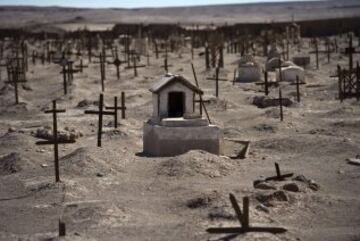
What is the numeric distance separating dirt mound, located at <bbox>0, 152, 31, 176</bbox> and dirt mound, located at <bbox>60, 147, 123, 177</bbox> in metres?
1.02

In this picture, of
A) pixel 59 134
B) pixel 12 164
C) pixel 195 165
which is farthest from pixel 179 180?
pixel 59 134

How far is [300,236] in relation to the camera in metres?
11.2

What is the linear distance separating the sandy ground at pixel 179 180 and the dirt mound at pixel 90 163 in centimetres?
3

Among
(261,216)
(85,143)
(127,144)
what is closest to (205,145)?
(127,144)

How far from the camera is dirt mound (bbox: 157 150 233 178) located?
50.9 feet

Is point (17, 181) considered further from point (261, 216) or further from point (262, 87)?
point (262, 87)

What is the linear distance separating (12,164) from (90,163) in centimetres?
226

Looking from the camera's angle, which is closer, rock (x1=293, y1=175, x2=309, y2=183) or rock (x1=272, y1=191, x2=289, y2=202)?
rock (x1=272, y1=191, x2=289, y2=202)

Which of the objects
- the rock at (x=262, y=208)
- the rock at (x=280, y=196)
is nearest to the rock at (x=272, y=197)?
the rock at (x=280, y=196)

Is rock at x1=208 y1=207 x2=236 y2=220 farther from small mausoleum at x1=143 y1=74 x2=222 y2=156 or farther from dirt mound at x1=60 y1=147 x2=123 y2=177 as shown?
small mausoleum at x1=143 y1=74 x2=222 y2=156

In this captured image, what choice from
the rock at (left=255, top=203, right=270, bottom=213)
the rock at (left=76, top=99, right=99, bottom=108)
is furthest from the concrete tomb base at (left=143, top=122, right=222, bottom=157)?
the rock at (left=76, top=99, right=99, bottom=108)

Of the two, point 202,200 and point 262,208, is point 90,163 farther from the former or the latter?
point 262,208

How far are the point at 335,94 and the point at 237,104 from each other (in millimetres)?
4879

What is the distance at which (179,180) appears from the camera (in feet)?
49.6
